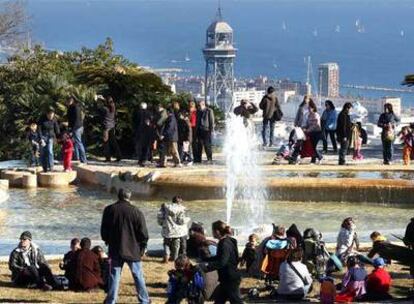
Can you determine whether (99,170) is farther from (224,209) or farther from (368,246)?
(368,246)

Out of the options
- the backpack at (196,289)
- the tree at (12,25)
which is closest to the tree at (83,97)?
the backpack at (196,289)

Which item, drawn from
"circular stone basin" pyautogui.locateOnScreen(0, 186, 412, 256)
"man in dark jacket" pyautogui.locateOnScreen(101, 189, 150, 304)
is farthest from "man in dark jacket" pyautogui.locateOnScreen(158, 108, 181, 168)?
"man in dark jacket" pyautogui.locateOnScreen(101, 189, 150, 304)

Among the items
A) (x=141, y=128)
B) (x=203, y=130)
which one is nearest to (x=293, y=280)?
(x=141, y=128)

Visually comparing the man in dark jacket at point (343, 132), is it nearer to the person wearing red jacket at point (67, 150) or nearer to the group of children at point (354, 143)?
the group of children at point (354, 143)

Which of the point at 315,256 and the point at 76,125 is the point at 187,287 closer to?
the point at 315,256

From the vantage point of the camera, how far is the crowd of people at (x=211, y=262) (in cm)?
1077

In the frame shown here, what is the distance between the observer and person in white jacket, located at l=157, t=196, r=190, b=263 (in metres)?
13.7

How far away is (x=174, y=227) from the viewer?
1376 cm

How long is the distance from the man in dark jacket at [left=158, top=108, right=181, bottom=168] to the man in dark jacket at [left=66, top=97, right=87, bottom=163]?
5.21ft

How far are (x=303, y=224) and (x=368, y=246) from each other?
2.77 metres

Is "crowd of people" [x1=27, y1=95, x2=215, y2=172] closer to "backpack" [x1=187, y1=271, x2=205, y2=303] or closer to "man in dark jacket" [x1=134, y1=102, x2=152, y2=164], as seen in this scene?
"man in dark jacket" [x1=134, y1=102, x2=152, y2=164]

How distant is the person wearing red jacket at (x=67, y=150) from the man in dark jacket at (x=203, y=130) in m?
2.56

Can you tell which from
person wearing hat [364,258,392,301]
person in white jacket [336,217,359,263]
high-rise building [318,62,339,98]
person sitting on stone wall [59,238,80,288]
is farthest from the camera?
high-rise building [318,62,339,98]

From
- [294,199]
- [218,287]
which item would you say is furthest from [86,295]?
[294,199]
